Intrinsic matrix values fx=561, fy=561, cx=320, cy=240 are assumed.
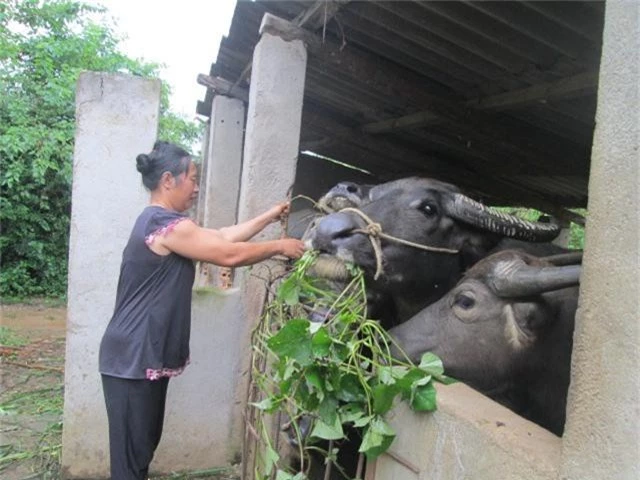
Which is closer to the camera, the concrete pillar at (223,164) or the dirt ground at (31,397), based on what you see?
the dirt ground at (31,397)

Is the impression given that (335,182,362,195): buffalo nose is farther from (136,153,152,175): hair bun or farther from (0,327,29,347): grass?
(0,327,29,347): grass

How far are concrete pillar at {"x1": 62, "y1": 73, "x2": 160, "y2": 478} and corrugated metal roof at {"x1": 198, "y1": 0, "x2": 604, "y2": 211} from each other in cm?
107

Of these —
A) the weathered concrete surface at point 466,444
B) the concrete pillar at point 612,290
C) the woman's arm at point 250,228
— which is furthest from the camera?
the woman's arm at point 250,228

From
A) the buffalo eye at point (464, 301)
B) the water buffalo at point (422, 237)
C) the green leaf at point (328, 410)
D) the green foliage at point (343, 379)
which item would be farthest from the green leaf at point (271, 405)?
the buffalo eye at point (464, 301)

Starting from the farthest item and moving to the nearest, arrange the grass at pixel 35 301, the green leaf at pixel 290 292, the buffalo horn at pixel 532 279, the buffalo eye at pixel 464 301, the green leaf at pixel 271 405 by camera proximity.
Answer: the grass at pixel 35 301 < the buffalo eye at pixel 464 301 < the green leaf at pixel 290 292 < the buffalo horn at pixel 532 279 < the green leaf at pixel 271 405

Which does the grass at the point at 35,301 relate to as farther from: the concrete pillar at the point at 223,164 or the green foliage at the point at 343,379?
the green foliage at the point at 343,379

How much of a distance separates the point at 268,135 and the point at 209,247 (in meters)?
1.05

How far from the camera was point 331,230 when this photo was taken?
2387 mm

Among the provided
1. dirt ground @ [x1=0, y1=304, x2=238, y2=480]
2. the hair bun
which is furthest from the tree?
the hair bun

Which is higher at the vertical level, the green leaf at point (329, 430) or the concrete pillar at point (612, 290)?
the concrete pillar at point (612, 290)

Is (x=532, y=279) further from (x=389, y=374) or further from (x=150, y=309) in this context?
(x=150, y=309)

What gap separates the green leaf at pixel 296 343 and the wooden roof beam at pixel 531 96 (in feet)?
7.79

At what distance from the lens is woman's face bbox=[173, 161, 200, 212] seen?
2.59m

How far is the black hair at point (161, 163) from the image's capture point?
2.56 metres
